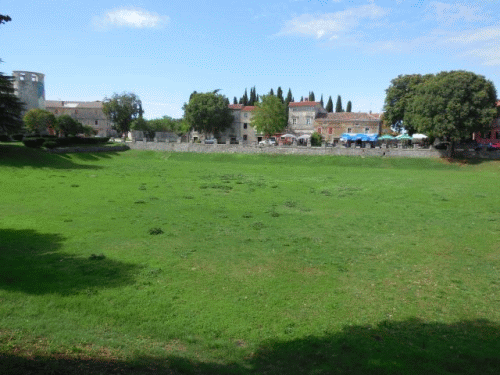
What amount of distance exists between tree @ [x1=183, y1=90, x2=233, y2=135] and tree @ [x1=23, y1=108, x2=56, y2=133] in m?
29.0

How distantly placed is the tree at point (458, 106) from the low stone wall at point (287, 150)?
13.2 feet

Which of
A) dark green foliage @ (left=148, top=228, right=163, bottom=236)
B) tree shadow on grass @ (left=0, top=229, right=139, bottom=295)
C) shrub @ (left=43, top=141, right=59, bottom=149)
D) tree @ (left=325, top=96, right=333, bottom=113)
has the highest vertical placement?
tree @ (left=325, top=96, right=333, bottom=113)

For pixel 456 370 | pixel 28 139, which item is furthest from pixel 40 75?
pixel 456 370

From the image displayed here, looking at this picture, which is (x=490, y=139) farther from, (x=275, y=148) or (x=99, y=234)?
(x=99, y=234)

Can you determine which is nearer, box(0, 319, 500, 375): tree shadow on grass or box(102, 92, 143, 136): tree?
box(0, 319, 500, 375): tree shadow on grass

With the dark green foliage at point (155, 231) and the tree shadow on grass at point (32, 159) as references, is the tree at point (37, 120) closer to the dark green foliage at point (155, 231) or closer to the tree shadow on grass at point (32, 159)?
the tree shadow on grass at point (32, 159)

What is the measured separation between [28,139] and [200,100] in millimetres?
46797

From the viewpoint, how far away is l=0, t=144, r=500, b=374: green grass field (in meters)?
8.12

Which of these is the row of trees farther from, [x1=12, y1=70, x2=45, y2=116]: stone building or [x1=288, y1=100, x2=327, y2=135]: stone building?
[x1=12, y1=70, x2=45, y2=116]: stone building

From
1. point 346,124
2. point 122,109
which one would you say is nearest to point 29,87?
point 122,109

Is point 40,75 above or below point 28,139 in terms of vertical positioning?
above

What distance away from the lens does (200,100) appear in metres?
89.4

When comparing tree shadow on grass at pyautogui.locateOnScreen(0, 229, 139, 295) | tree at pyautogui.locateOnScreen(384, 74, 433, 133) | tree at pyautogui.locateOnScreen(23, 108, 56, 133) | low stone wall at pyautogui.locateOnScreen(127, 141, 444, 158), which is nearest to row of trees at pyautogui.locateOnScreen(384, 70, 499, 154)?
low stone wall at pyautogui.locateOnScreen(127, 141, 444, 158)

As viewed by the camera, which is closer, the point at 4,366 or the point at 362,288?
the point at 4,366
